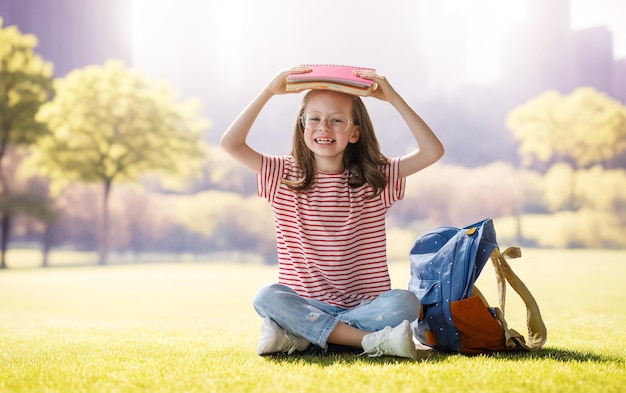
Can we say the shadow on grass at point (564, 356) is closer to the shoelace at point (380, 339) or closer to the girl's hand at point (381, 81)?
the shoelace at point (380, 339)

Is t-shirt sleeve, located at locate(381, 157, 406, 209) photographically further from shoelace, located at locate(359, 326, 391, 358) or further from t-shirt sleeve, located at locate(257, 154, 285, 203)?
shoelace, located at locate(359, 326, 391, 358)

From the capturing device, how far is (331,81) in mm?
2174

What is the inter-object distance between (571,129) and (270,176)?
8586mm

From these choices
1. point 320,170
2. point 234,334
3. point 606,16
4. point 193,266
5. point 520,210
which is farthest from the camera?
point 520,210

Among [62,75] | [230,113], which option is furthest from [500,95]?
[62,75]

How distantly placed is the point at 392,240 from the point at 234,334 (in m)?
6.19

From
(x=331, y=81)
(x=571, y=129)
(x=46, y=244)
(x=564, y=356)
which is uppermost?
(x=571, y=129)

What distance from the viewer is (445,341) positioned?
218 centimetres

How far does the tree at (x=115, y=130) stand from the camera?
9742 millimetres

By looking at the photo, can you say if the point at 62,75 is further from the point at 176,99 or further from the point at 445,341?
the point at 445,341

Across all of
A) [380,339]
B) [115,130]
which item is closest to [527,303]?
[380,339]

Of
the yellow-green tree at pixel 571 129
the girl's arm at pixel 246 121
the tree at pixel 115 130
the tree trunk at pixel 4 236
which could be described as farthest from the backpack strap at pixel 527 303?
the tree at pixel 115 130

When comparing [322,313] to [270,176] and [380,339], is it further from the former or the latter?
[270,176]

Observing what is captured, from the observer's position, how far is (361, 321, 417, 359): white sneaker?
1.96m
